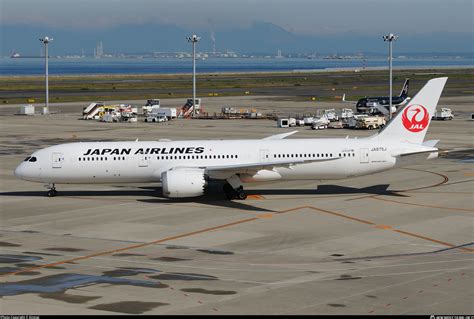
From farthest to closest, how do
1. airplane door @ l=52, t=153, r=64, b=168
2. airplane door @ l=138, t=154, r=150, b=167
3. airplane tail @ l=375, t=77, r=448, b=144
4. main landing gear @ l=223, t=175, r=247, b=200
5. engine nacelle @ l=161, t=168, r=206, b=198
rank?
airplane tail @ l=375, t=77, r=448, b=144 < airplane door @ l=52, t=153, r=64, b=168 < airplane door @ l=138, t=154, r=150, b=167 < main landing gear @ l=223, t=175, r=247, b=200 < engine nacelle @ l=161, t=168, r=206, b=198

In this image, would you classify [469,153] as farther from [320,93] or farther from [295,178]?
[320,93]

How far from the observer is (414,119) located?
56031 millimetres

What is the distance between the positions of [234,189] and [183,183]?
369 cm

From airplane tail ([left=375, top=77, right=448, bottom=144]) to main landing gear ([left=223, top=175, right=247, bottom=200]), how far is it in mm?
9754

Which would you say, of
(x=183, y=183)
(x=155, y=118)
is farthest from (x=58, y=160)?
(x=155, y=118)

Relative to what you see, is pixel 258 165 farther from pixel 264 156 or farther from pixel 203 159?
pixel 203 159

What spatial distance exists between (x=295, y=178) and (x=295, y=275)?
2081 cm

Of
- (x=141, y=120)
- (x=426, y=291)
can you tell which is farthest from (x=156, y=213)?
(x=141, y=120)

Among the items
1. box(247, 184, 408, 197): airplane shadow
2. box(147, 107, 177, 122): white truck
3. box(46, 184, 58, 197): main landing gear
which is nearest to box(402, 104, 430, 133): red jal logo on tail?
box(247, 184, 408, 197): airplane shadow

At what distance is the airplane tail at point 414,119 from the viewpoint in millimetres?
55781

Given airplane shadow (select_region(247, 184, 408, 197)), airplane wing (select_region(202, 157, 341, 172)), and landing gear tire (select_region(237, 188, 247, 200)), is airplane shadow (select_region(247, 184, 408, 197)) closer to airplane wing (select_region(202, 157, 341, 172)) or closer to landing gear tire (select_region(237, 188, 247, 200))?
landing gear tire (select_region(237, 188, 247, 200))

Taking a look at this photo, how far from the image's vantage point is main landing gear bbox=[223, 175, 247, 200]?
5391cm

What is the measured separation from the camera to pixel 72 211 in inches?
2010

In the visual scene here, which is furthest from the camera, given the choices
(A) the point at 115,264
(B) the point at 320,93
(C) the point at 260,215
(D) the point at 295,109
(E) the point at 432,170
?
(B) the point at 320,93
